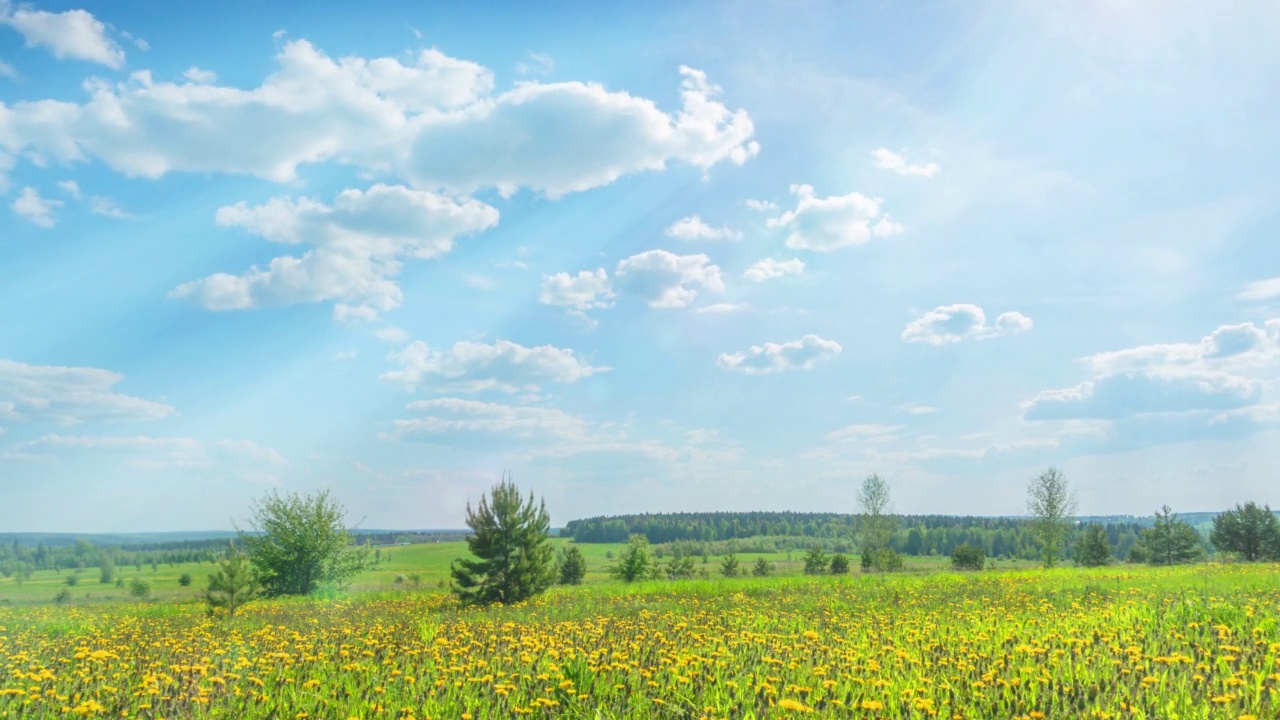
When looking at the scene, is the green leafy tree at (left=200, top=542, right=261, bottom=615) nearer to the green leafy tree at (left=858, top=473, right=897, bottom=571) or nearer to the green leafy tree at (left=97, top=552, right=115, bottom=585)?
the green leafy tree at (left=858, top=473, right=897, bottom=571)

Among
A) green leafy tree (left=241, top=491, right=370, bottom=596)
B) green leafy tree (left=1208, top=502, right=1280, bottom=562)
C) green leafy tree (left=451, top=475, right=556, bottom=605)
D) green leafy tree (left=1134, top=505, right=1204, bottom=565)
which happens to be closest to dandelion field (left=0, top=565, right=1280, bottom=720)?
green leafy tree (left=451, top=475, right=556, bottom=605)

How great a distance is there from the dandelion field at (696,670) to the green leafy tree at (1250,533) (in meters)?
62.6

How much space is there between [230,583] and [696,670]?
64.6 feet

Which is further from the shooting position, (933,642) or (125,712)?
(933,642)

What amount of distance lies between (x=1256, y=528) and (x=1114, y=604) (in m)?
63.6

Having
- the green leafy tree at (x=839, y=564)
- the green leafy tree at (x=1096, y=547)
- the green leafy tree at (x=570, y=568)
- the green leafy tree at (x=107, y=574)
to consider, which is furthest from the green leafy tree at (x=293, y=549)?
the green leafy tree at (x=107, y=574)

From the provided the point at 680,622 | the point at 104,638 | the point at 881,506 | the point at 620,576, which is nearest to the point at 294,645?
the point at 104,638

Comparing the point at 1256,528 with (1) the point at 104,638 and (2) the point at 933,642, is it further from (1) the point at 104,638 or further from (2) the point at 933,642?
(1) the point at 104,638

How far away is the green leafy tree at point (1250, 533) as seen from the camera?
57969 millimetres

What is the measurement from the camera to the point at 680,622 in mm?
11898

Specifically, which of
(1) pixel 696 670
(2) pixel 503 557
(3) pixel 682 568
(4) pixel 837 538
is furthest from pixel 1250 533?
(4) pixel 837 538

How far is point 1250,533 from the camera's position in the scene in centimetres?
5922

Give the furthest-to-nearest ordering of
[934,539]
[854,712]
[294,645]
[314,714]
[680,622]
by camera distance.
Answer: [934,539], [680,622], [294,645], [314,714], [854,712]

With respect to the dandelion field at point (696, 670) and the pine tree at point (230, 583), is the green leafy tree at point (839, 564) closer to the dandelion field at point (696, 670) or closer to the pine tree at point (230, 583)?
the dandelion field at point (696, 670)
